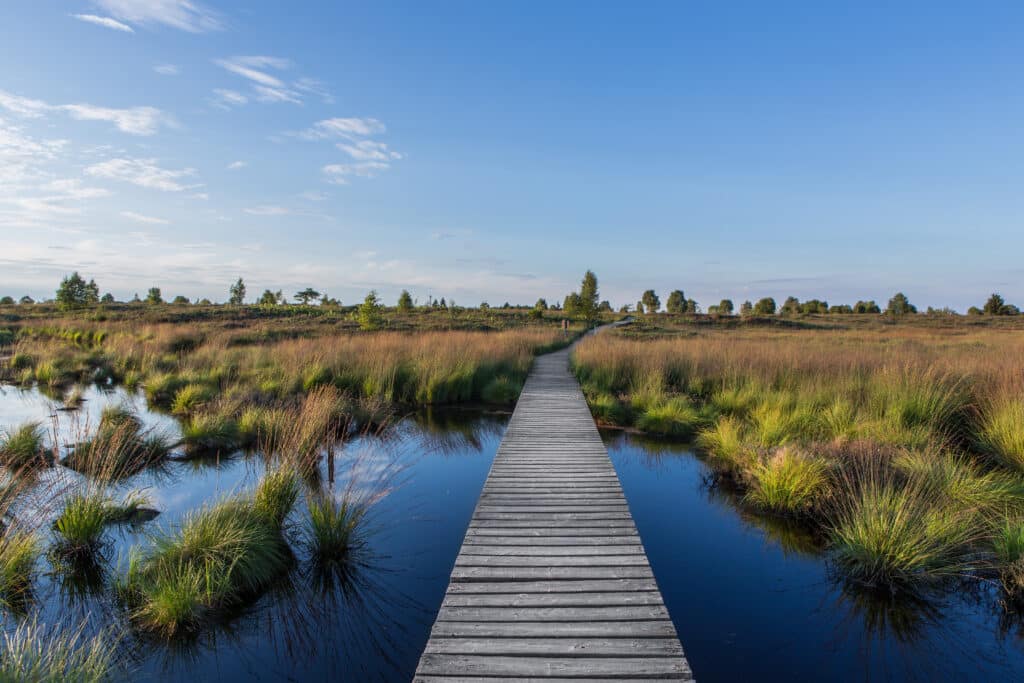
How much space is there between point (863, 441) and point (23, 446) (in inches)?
474

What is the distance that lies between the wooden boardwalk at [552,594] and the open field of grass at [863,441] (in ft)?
7.66

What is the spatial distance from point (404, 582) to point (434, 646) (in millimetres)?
1839

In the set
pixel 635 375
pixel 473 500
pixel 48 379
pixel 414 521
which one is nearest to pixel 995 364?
pixel 635 375

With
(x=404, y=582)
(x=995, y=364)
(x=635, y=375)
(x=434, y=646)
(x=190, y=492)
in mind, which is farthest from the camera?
(x=635, y=375)

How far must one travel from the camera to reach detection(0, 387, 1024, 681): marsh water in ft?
12.0

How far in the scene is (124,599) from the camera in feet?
13.7

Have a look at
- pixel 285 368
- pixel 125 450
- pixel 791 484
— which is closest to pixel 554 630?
pixel 791 484

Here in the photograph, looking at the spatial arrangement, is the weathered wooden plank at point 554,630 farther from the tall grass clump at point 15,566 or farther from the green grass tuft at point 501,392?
the green grass tuft at point 501,392

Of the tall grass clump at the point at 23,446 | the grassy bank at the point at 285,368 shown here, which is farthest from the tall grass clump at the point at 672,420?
the tall grass clump at the point at 23,446

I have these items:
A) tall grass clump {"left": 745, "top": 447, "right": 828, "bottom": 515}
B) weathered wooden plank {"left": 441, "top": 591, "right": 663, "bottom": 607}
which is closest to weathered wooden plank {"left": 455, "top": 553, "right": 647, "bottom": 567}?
weathered wooden plank {"left": 441, "top": 591, "right": 663, "bottom": 607}

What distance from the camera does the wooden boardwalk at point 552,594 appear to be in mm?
2916

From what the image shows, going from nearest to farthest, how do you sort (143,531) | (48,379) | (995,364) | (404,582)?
1. (404,582)
2. (143,531)
3. (995,364)
4. (48,379)

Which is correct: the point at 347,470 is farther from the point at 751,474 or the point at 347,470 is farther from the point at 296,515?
the point at 751,474

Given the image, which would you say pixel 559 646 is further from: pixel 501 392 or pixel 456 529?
pixel 501 392
